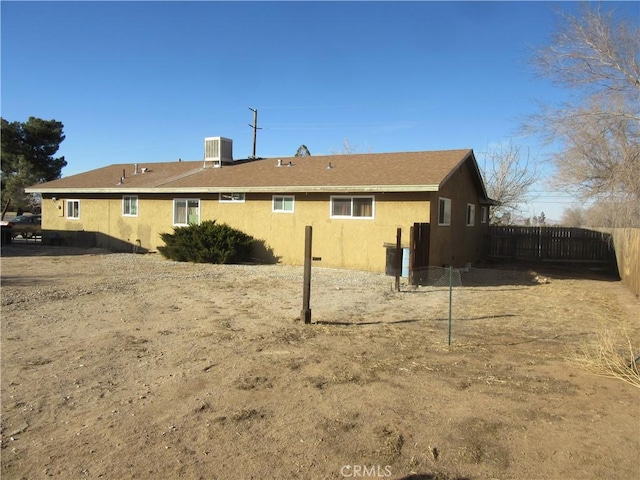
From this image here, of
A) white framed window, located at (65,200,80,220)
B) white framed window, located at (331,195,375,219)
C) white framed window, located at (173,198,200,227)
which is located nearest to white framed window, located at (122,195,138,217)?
white framed window, located at (173,198,200,227)

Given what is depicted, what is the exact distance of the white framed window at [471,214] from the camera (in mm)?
18480

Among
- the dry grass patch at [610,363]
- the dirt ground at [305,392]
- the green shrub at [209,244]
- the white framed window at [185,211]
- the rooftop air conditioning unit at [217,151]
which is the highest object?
the rooftop air conditioning unit at [217,151]

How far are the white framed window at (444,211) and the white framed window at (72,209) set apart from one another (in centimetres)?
1664

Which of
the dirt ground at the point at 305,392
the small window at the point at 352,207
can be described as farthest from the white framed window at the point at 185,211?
the dirt ground at the point at 305,392

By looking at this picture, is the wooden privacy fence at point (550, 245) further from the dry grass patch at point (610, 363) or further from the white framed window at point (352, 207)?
the dry grass patch at point (610, 363)

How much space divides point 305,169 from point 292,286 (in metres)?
7.57

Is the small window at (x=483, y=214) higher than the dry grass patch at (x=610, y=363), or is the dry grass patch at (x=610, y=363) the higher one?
the small window at (x=483, y=214)

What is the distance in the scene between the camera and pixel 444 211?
1531 cm

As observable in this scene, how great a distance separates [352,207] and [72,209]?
1459cm

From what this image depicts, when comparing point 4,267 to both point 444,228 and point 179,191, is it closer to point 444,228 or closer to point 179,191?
point 179,191

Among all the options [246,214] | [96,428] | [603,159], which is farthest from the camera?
[246,214]

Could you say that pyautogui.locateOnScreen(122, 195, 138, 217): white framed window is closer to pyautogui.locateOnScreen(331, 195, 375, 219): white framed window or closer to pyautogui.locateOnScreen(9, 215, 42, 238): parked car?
pyautogui.locateOnScreen(9, 215, 42, 238): parked car

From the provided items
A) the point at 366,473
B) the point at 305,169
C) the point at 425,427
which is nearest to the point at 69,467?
the point at 366,473

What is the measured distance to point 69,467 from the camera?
3102 millimetres
